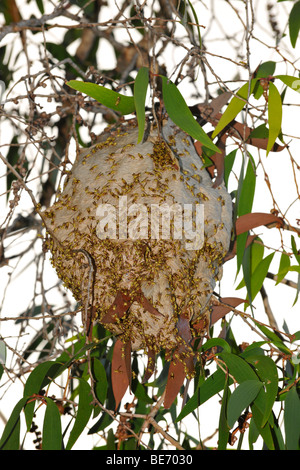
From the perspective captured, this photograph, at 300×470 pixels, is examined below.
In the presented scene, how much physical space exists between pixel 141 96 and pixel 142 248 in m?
0.26

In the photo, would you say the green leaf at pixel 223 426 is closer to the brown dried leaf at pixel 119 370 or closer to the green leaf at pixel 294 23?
the brown dried leaf at pixel 119 370

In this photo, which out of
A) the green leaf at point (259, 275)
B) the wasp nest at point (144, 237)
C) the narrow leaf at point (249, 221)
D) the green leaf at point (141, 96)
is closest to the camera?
the green leaf at point (141, 96)

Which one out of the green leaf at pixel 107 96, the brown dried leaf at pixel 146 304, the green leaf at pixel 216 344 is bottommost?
the green leaf at pixel 216 344

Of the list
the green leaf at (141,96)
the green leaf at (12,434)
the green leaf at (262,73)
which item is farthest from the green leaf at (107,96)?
the green leaf at (12,434)

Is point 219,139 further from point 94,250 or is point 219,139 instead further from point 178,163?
point 94,250

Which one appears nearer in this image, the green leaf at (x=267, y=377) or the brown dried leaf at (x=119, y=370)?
the green leaf at (x=267, y=377)

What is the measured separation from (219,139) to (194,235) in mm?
252

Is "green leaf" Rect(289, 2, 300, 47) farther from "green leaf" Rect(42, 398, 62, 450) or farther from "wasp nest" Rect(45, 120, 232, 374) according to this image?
"green leaf" Rect(42, 398, 62, 450)

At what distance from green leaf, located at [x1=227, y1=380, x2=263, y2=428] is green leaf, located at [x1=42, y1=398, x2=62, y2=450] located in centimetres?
30

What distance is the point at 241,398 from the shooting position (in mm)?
888

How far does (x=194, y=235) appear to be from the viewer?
37.2 inches

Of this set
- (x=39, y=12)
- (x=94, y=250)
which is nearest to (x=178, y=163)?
(x=94, y=250)

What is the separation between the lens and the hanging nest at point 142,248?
3.09 ft

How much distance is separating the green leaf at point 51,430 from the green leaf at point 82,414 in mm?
50
